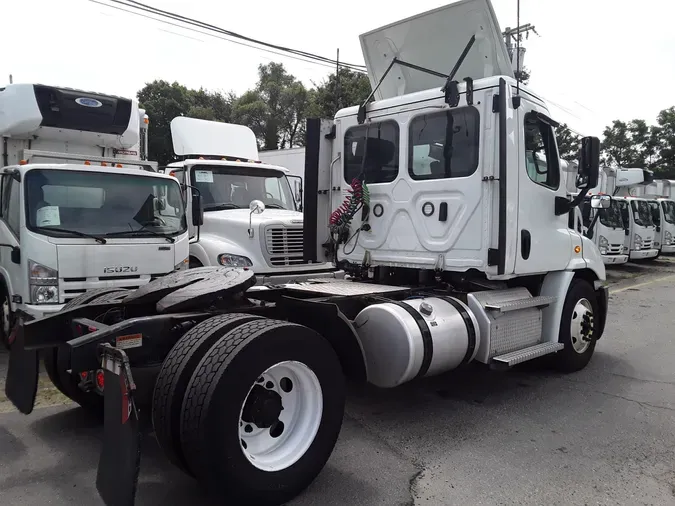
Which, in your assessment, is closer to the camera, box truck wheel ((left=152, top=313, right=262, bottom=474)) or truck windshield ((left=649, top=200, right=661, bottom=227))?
box truck wheel ((left=152, top=313, right=262, bottom=474))

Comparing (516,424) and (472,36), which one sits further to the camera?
(472,36)

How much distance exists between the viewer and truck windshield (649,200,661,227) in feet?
66.0

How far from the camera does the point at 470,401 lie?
5.20 metres

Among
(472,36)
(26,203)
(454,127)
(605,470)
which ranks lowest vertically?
(605,470)

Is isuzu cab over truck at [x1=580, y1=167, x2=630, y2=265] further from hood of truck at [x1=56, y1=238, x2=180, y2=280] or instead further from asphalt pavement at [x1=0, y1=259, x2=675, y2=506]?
hood of truck at [x1=56, y1=238, x2=180, y2=280]

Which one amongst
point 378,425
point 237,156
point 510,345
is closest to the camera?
point 378,425

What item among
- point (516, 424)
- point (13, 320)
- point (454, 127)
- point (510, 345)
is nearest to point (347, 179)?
point (454, 127)

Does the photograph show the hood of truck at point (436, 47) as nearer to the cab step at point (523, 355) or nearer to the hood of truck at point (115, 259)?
the cab step at point (523, 355)

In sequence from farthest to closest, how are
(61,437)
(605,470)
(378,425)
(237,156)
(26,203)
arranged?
(237,156) → (26,203) → (378,425) → (61,437) → (605,470)

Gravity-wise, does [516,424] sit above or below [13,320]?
below

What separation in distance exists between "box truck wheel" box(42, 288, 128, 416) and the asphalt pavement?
17cm

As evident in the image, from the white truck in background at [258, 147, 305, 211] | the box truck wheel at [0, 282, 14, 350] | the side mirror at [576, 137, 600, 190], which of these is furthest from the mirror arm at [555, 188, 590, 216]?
the white truck in background at [258, 147, 305, 211]

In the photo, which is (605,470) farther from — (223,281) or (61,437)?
(61,437)

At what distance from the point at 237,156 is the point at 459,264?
5.35 metres
